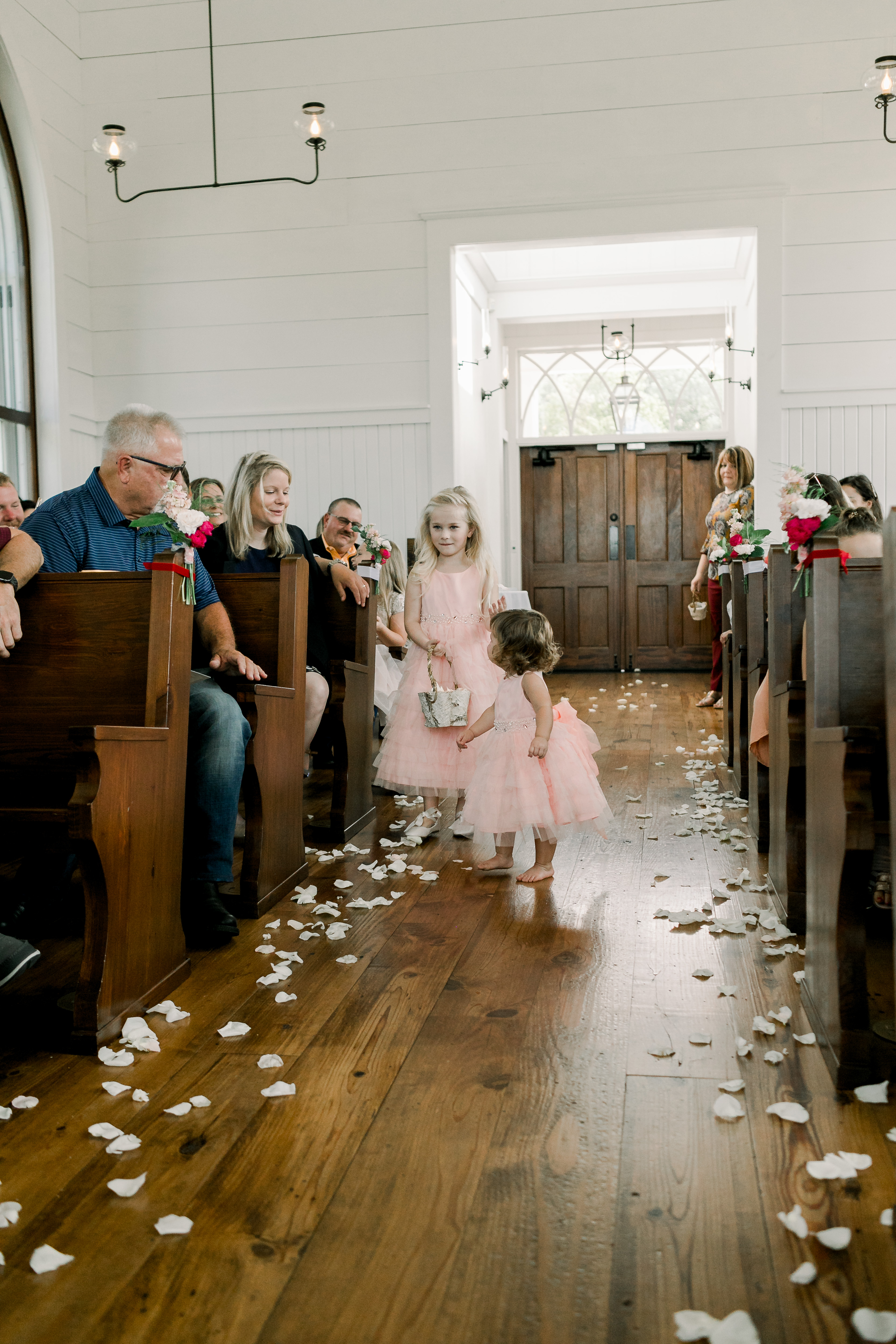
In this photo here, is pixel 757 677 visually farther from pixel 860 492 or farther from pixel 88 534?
pixel 88 534

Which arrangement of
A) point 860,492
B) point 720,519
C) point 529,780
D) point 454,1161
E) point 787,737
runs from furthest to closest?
point 720,519, point 860,492, point 529,780, point 787,737, point 454,1161

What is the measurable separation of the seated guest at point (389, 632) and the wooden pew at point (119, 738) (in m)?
2.93

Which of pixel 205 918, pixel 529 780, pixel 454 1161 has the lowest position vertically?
pixel 454 1161

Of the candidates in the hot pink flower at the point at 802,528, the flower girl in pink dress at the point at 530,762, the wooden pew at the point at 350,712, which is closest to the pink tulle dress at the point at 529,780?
the flower girl in pink dress at the point at 530,762

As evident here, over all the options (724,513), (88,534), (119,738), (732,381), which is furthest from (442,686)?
(732,381)

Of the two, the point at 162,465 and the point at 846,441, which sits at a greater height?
the point at 846,441

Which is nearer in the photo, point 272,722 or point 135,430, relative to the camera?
point 135,430

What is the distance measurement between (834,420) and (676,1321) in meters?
6.70

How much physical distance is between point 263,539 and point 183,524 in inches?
59.5

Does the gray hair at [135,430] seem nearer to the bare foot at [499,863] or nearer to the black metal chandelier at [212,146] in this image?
the bare foot at [499,863]

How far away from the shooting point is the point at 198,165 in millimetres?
7684

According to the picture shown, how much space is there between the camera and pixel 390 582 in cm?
611

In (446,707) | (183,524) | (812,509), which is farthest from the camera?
(446,707)

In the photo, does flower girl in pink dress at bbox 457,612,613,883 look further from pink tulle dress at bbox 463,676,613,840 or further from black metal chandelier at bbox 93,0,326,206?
black metal chandelier at bbox 93,0,326,206
